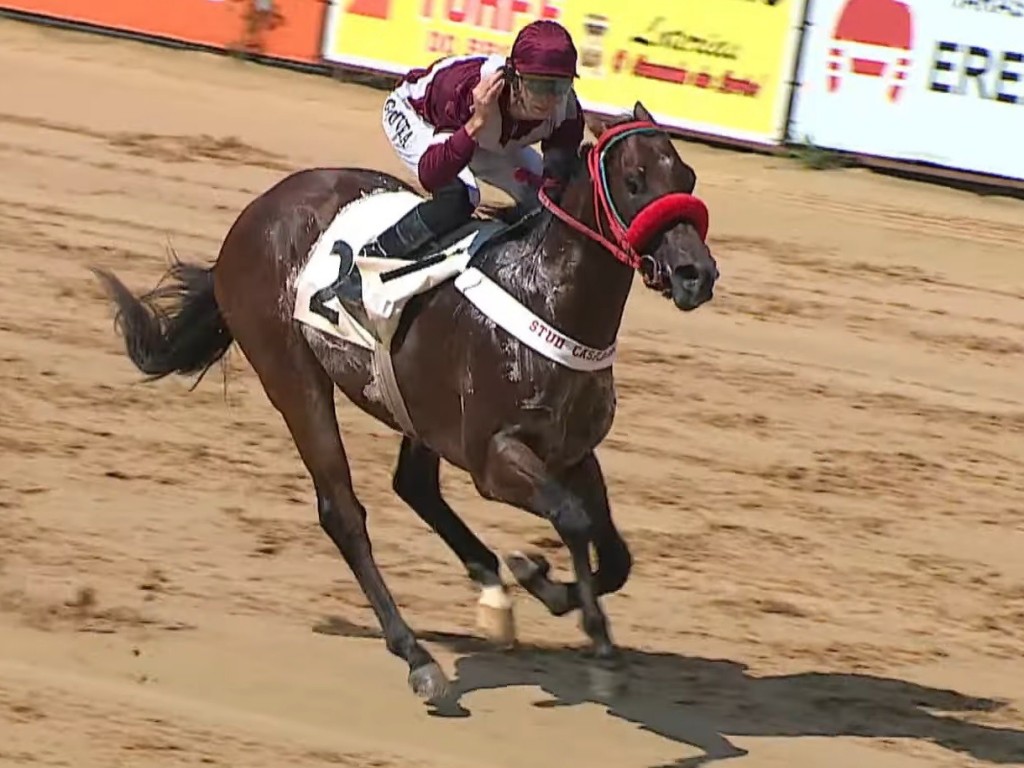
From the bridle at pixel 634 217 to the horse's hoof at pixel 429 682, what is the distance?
4.27 feet

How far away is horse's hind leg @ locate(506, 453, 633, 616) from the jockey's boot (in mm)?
831

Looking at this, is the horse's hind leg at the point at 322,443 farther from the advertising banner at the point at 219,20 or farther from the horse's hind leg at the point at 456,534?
the advertising banner at the point at 219,20

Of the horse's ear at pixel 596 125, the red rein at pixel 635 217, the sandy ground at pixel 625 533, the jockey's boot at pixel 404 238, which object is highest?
the horse's ear at pixel 596 125

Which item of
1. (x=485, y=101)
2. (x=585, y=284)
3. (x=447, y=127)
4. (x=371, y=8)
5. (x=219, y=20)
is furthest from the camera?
(x=219, y=20)

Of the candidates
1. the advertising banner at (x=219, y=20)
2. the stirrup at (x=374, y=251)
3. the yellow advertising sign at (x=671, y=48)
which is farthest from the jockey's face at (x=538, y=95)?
the advertising banner at (x=219, y=20)

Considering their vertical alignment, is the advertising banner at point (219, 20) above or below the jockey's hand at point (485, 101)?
below

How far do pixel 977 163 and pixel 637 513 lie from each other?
6.86 meters

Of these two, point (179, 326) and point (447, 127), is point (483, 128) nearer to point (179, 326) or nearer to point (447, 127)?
point (447, 127)

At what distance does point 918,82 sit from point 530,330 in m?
8.53

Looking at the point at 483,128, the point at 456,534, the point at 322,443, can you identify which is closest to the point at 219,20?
the point at 322,443

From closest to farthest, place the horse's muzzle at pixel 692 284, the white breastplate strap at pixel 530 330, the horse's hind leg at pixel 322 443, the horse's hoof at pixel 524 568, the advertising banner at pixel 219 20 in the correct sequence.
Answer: the horse's muzzle at pixel 692 284 → the white breastplate strap at pixel 530 330 → the horse's hoof at pixel 524 568 → the horse's hind leg at pixel 322 443 → the advertising banner at pixel 219 20

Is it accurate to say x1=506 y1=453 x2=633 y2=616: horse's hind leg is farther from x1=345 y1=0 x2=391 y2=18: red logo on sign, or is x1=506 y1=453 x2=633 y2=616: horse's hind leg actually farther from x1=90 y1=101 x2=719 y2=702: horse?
x1=345 y1=0 x2=391 y2=18: red logo on sign

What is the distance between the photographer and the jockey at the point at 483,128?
542cm

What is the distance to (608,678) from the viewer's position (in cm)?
555
